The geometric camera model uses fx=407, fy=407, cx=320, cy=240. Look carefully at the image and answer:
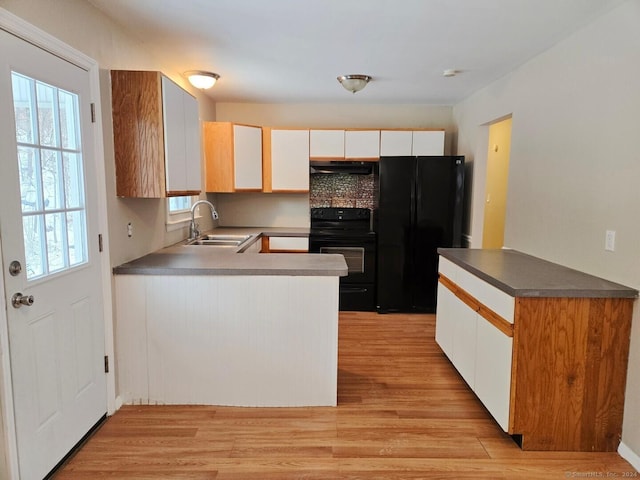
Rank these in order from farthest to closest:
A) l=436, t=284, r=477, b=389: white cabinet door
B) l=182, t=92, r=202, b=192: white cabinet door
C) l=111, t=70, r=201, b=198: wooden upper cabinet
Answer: l=182, t=92, r=202, b=192: white cabinet door, l=436, t=284, r=477, b=389: white cabinet door, l=111, t=70, r=201, b=198: wooden upper cabinet

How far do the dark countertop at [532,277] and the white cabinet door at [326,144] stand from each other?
82.1 inches

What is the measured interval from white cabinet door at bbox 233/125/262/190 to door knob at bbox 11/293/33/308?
2839 millimetres

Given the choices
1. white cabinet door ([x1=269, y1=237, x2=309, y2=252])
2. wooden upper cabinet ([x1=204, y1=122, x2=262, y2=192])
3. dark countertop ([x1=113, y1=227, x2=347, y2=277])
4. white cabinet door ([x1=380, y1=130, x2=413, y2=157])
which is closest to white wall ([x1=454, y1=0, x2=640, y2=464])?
white cabinet door ([x1=380, y1=130, x2=413, y2=157])

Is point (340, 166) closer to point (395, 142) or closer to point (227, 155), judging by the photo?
point (395, 142)

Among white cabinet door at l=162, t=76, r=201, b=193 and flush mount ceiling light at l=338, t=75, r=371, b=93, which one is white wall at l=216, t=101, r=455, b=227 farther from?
white cabinet door at l=162, t=76, r=201, b=193

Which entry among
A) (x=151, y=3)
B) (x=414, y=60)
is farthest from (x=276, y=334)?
(x=414, y=60)

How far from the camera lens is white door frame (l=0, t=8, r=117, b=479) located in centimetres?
161

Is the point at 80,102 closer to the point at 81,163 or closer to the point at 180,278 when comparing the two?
the point at 81,163

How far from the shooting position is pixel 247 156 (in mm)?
4473

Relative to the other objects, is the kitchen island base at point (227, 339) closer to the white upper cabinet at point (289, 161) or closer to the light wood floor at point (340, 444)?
the light wood floor at point (340, 444)

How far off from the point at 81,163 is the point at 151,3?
92 cm

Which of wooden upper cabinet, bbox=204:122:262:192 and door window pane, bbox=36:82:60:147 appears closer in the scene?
door window pane, bbox=36:82:60:147

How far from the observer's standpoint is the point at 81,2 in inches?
81.3

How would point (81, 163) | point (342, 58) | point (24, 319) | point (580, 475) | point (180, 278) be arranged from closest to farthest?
point (24, 319)
point (580, 475)
point (81, 163)
point (180, 278)
point (342, 58)
